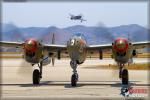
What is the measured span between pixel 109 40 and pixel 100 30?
0.96 m

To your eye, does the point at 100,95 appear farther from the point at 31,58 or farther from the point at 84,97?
the point at 31,58

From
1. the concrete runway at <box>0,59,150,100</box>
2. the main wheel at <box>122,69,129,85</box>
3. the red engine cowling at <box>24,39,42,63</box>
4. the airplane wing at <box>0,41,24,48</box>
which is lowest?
the concrete runway at <box>0,59,150,100</box>

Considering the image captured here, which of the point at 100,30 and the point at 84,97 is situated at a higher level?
the point at 100,30

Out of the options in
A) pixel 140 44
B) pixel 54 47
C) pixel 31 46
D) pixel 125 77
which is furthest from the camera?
pixel 54 47

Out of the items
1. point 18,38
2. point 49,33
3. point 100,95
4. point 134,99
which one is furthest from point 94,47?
point 134,99

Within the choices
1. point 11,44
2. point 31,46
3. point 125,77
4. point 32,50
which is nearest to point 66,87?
point 32,50

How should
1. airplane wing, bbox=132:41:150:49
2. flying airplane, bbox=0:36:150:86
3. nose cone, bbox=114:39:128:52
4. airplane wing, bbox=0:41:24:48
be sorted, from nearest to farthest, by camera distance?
nose cone, bbox=114:39:128:52 < flying airplane, bbox=0:36:150:86 < airplane wing, bbox=132:41:150:49 < airplane wing, bbox=0:41:24:48

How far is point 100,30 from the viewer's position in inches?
1017

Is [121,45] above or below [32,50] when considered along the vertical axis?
above

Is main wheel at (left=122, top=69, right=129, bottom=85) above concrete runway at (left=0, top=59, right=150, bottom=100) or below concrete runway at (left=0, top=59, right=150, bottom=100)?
above

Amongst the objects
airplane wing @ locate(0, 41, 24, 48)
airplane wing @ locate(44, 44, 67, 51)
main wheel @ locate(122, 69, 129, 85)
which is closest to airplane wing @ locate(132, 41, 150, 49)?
main wheel @ locate(122, 69, 129, 85)

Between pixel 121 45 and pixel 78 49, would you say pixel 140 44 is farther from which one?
pixel 78 49

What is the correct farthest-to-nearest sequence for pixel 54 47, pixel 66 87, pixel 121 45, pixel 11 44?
pixel 11 44, pixel 54 47, pixel 66 87, pixel 121 45

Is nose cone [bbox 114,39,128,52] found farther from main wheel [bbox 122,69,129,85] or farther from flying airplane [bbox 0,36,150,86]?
main wheel [bbox 122,69,129,85]
